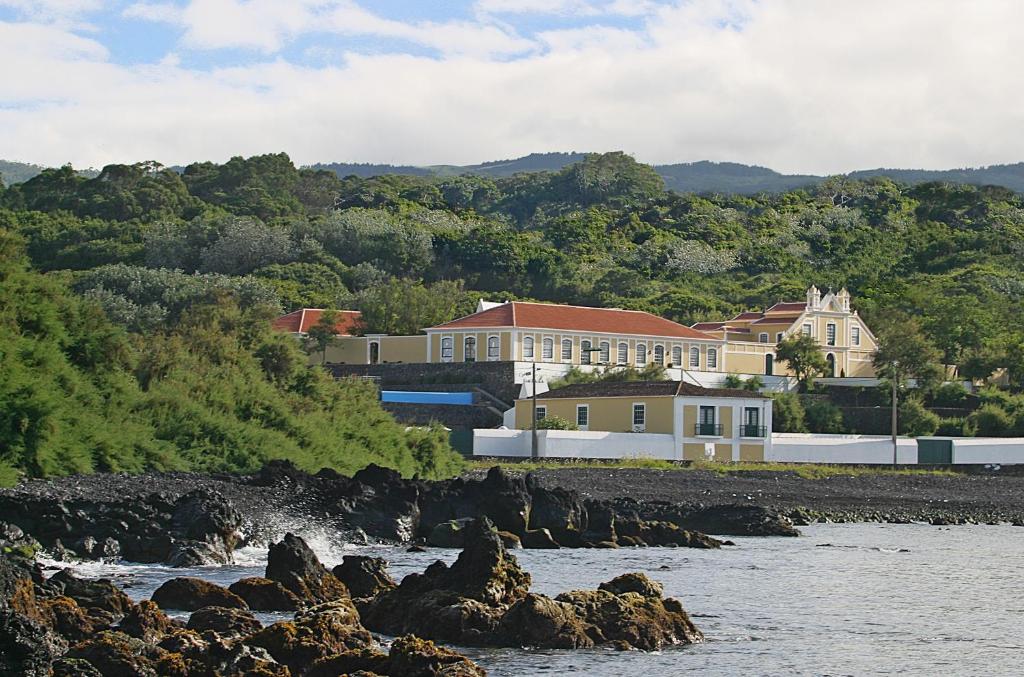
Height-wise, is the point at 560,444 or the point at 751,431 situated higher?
the point at 751,431

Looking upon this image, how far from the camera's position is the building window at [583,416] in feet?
214

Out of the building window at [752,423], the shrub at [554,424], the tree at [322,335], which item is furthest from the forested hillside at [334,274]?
the building window at [752,423]

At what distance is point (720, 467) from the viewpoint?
58531 millimetres

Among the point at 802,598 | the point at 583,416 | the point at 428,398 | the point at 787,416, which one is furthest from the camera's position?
the point at 787,416

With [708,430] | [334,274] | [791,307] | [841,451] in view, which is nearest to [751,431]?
[708,430]

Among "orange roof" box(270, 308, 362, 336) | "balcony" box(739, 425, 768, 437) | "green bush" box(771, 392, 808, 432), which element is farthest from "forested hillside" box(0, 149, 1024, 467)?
"balcony" box(739, 425, 768, 437)

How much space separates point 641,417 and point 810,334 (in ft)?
73.0

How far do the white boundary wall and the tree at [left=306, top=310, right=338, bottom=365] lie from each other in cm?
2466

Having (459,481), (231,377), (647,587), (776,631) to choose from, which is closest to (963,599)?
(776,631)

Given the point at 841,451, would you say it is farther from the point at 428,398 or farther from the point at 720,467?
the point at 428,398

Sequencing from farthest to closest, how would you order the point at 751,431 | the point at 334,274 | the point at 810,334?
the point at 334,274, the point at 810,334, the point at 751,431

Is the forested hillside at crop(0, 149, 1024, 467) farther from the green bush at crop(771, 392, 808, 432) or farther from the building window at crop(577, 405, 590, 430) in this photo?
the building window at crop(577, 405, 590, 430)

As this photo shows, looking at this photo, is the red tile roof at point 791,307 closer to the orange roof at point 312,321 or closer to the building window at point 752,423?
the building window at point 752,423

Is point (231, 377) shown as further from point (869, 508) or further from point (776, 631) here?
point (776, 631)
